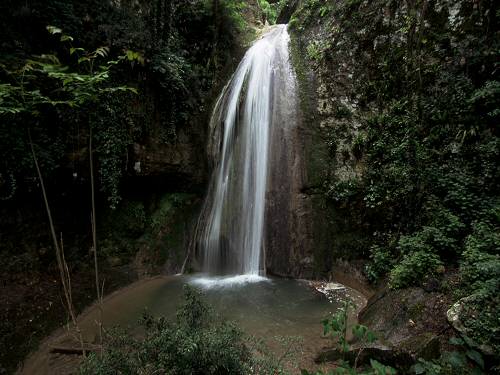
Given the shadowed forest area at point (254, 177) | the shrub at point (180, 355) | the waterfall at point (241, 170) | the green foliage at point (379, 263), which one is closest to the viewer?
the shrub at point (180, 355)

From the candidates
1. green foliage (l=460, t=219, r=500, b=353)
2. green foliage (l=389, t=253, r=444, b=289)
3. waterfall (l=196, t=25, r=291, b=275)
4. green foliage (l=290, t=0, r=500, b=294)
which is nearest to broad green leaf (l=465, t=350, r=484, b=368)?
green foliage (l=460, t=219, r=500, b=353)

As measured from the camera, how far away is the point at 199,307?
3383mm

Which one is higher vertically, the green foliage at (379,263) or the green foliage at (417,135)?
the green foliage at (417,135)

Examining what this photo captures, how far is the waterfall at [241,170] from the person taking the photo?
24.1 ft

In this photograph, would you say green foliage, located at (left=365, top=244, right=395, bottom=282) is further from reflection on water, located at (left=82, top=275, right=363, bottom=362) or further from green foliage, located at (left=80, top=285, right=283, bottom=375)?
green foliage, located at (left=80, top=285, right=283, bottom=375)

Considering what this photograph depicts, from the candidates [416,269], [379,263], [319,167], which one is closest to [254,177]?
[319,167]

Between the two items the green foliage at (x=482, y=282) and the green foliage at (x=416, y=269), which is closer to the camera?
the green foliage at (x=482, y=282)

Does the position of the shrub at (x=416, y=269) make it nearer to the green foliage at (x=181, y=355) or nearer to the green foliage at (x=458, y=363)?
→ the green foliage at (x=458, y=363)

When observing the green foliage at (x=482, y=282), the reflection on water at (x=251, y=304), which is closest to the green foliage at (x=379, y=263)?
the reflection on water at (x=251, y=304)

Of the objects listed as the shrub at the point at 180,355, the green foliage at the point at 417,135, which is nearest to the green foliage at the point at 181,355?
the shrub at the point at 180,355

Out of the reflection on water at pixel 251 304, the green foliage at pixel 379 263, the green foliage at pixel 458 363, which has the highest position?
the green foliage at pixel 379 263

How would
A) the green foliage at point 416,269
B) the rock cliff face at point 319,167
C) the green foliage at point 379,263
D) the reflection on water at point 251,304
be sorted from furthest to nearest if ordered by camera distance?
the rock cliff face at point 319,167, the green foliage at point 379,263, the reflection on water at point 251,304, the green foliage at point 416,269

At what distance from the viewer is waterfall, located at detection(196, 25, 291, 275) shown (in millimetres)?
7332

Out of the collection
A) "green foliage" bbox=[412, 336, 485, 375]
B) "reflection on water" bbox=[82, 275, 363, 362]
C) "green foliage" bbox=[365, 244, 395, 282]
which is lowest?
"reflection on water" bbox=[82, 275, 363, 362]
